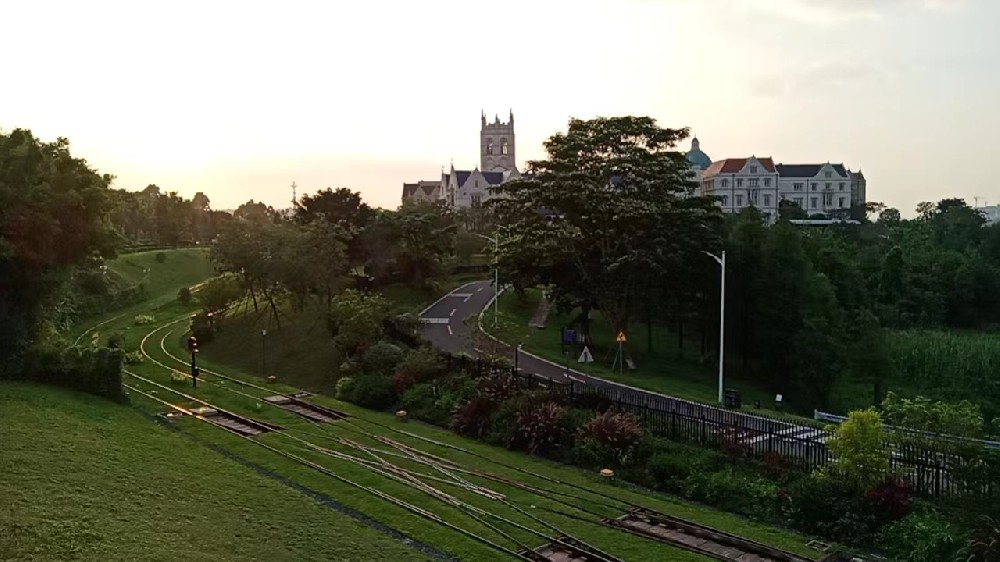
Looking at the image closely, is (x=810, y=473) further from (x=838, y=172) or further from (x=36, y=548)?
(x=838, y=172)

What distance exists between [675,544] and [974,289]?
59074 mm

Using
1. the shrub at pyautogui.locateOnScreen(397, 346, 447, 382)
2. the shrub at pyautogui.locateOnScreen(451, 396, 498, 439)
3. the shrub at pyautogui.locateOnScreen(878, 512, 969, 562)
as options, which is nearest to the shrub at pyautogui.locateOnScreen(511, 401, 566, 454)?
the shrub at pyautogui.locateOnScreen(451, 396, 498, 439)

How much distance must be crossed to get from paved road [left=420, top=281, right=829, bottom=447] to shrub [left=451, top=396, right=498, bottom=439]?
13.6 feet

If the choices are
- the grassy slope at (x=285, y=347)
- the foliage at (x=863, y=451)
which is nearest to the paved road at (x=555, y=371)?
the foliage at (x=863, y=451)

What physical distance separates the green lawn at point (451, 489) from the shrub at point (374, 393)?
0.71 m

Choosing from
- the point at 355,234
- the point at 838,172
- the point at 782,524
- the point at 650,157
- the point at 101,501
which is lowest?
the point at 782,524

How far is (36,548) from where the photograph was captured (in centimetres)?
1098

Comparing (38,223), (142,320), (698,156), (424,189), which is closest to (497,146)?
(424,189)

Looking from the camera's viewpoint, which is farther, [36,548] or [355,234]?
[355,234]

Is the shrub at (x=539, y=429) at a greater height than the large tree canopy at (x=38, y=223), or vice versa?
the large tree canopy at (x=38, y=223)

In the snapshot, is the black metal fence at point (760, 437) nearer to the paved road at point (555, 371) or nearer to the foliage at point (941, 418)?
the paved road at point (555, 371)

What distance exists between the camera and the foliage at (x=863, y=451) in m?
16.2

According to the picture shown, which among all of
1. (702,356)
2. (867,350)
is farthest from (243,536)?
(867,350)

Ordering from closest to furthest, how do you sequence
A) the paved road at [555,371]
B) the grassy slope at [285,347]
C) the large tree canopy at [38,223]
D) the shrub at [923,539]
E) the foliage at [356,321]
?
the shrub at [923,539] → the paved road at [555,371] → the large tree canopy at [38,223] → the foliage at [356,321] → the grassy slope at [285,347]
